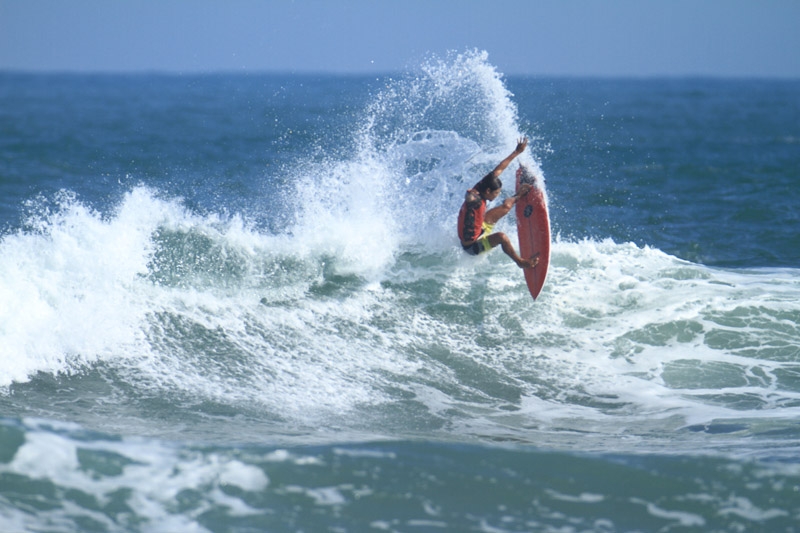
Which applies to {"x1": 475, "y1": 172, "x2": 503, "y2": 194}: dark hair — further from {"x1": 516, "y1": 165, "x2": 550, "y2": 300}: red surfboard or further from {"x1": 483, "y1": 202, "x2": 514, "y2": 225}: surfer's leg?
{"x1": 516, "y1": 165, "x2": 550, "y2": 300}: red surfboard

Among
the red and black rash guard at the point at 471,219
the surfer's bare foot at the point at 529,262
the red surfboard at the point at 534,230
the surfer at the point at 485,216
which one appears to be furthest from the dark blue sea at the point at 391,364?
the red and black rash guard at the point at 471,219

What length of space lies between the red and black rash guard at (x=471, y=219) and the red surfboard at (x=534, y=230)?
66 cm

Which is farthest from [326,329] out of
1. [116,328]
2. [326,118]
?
[326,118]

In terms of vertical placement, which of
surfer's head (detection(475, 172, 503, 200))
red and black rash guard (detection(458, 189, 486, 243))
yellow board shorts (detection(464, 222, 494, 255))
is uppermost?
surfer's head (detection(475, 172, 503, 200))

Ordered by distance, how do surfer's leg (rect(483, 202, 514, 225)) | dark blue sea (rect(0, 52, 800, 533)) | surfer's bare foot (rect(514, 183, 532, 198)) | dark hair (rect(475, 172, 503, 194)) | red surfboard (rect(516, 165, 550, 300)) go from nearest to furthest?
dark blue sea (rect(0, 52, 800, 533)), dark hair (rect(475, 172, 503, 194)), surfer's leg (rect(483, 202, 514, 225)), red surfboard (rect(516, 165, 550, 300)), surfer's bare foot (rect(514, 183, 532, 198))

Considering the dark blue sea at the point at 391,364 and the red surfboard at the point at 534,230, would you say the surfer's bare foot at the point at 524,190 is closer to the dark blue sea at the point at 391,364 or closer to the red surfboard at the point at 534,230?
the red surfboard at the point at 534,230

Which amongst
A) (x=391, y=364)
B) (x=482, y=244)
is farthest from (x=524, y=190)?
(x=391, y=364)

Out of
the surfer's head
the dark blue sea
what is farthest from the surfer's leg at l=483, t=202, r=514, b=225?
the dark blue sea

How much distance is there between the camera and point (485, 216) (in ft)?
31.2

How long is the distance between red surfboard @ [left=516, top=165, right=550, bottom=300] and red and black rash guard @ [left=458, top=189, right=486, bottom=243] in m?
0.66

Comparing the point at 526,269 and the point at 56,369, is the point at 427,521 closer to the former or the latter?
the point at 56,369

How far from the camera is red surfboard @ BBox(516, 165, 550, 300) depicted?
31.4ft

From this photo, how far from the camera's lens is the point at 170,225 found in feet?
34.6

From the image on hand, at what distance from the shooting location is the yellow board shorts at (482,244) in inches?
370
